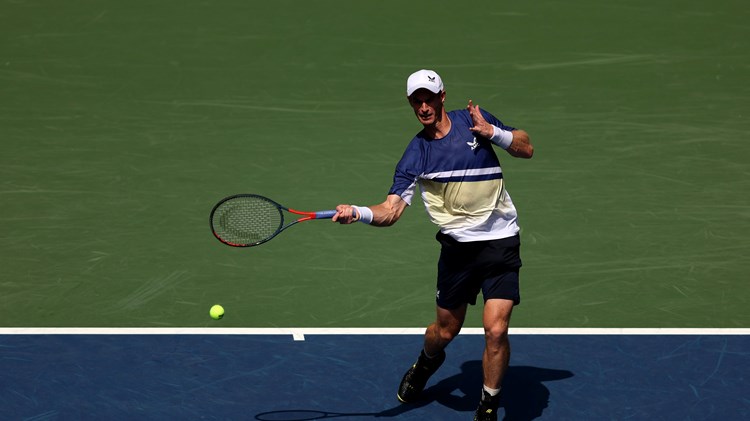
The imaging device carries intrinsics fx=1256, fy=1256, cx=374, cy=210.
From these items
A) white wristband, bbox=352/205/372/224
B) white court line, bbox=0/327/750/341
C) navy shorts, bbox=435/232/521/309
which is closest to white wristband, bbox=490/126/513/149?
navy shorts, bbox=435/232/521/309

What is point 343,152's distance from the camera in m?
12.7

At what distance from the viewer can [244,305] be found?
9898mm
